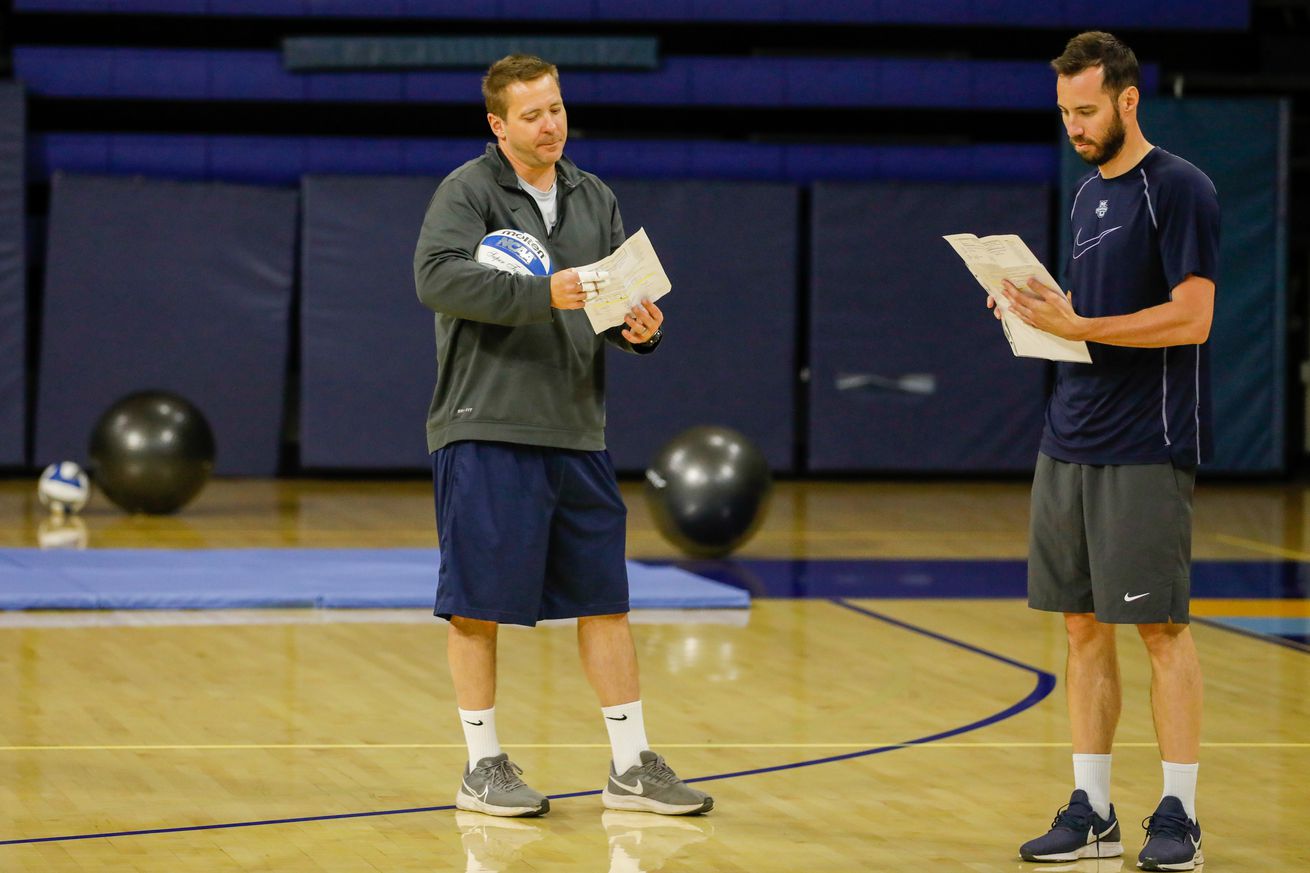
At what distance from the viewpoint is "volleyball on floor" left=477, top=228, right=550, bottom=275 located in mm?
3812

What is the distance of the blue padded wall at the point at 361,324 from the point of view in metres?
12.4

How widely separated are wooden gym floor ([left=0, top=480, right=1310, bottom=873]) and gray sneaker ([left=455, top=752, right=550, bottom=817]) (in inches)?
1.3

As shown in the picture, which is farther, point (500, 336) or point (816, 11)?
point (816, 11)

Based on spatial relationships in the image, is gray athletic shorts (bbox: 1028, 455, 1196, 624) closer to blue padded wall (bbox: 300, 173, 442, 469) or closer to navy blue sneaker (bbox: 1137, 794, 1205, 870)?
navy blue sneaker (bbox: 1137, 794, 1205, 870)

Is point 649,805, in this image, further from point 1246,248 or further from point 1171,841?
point 1246,248

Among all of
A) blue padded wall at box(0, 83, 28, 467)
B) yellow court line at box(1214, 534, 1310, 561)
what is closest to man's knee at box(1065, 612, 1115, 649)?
yellow court line at box(1214, 534, 1310, 561)

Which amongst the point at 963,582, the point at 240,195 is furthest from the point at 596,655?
the point at 240,195

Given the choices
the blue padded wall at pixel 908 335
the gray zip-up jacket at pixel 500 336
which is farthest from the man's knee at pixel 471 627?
the blue padded wall at pixel 908 335

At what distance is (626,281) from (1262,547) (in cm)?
663

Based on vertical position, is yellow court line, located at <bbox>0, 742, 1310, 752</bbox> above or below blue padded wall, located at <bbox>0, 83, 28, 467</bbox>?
below

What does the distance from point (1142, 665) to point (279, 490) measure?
23.6ft

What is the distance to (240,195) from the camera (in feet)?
40.8

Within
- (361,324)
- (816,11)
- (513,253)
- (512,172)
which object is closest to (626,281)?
(513,253)

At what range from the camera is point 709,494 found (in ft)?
27.7
